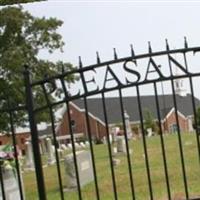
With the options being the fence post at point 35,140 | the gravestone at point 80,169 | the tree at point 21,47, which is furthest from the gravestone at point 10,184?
the tree at point 21,47

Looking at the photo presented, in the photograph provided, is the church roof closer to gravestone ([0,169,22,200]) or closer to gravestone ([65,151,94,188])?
gravestone ([65,151,94,188])

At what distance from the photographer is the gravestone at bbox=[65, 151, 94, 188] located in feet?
42.6

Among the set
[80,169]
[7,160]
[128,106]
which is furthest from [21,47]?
[128,106]

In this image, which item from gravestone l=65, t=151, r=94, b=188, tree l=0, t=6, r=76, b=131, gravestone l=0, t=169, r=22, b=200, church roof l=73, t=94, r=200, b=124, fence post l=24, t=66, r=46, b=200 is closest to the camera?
fence post l=24, t=66, r=46, b=200

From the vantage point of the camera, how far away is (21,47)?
81.4 ft

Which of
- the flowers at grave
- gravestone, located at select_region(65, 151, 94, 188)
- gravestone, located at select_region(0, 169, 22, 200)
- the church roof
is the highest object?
the church roof

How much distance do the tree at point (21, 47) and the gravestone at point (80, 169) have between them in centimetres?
839

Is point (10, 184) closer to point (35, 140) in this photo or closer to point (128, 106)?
point (35, 140)

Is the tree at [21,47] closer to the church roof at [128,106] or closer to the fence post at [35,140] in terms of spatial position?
the fence post at [35,140]

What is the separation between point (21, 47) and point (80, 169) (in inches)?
476

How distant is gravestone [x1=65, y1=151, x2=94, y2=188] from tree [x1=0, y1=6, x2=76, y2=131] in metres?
8.39

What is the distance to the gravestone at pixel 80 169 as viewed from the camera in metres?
13.0

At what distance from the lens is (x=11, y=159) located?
8.47m

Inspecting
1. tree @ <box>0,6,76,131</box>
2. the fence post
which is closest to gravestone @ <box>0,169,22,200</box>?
the fence post
